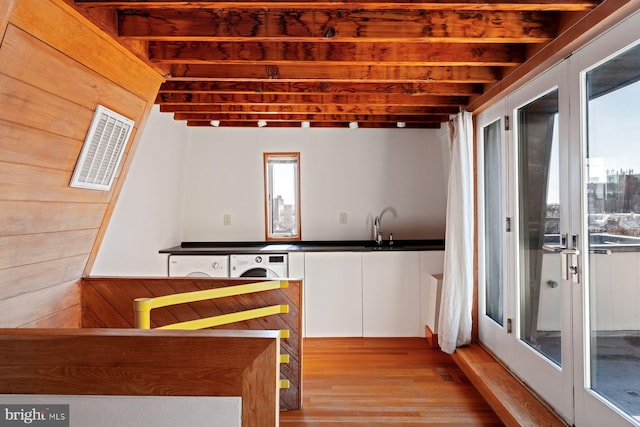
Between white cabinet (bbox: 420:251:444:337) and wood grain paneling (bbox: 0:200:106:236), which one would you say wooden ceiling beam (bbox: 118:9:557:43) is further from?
white cabinet (bbox: 420:251:444:337)

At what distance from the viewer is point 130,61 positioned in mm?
2104

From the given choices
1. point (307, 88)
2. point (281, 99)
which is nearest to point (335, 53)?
point (307, 88)

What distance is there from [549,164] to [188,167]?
11.3 ft

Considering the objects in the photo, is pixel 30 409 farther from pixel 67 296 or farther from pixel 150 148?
pixel 150 148

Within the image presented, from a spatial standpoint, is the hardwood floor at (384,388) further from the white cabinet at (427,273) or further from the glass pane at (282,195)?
the glass pane at (282,195)

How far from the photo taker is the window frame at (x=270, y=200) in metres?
4.52

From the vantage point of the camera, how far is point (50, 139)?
1.71 m

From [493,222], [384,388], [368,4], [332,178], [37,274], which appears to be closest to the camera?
[368,4]

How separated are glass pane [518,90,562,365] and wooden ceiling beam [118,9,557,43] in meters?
0.51

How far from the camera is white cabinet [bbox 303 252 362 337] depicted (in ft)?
13.0

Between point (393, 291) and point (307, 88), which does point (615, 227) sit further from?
point (393, 291)

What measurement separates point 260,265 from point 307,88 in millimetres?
1744

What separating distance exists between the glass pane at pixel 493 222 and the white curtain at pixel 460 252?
12 cm

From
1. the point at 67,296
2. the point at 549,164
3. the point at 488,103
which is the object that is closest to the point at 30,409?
the point at 67,296
